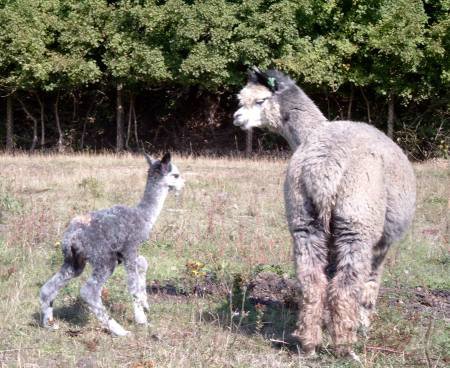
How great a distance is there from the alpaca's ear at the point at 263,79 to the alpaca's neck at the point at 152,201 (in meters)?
1.43

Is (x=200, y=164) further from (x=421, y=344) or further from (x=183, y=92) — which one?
(x=421, y=344)

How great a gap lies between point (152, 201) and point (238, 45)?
19.4 m

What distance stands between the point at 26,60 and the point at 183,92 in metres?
7.78

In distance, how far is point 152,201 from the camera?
24.0 feet

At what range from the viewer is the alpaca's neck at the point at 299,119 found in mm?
6645

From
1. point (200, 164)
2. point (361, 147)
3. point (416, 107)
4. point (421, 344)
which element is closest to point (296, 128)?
point (361, 147)

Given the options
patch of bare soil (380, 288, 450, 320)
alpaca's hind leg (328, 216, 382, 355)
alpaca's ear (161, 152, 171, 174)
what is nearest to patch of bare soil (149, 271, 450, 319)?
patch of bare soil (380, 288, 450, 320)

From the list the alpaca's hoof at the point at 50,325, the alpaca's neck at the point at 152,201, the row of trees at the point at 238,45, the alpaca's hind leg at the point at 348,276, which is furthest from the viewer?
the row of trees at the point at 238,45

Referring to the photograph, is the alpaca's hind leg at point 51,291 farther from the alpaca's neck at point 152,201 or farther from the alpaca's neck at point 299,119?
the alpaca's neck at point 299,119

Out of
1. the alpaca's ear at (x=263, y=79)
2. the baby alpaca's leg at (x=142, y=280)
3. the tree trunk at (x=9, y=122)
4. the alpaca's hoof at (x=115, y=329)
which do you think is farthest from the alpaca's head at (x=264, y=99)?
Result: the tree trunk at (x=9, y=122)

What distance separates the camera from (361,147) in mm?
5980

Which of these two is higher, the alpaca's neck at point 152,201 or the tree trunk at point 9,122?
the tree trunk at point 9,122

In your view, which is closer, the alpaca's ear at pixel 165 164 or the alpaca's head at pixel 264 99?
the alpaca's head at pixel 264 99

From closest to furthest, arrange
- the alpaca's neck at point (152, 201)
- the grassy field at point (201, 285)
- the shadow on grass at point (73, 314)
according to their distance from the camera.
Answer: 1. the grassy field at point (201, 285)
2. the shadow on grass at point (73, 314)
3. the alpaca's neck at point (152, 201)
